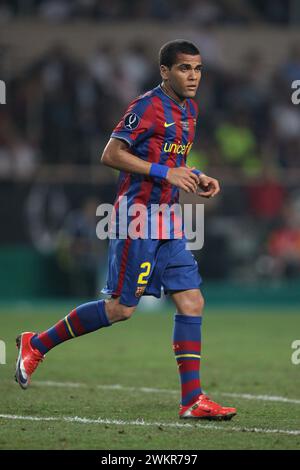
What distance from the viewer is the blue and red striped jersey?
21.9 ft

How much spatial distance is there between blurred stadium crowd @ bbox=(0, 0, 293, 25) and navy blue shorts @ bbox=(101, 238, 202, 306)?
1330 cm

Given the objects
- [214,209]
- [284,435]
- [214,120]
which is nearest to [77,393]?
[284,435]

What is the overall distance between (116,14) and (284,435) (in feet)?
49.2

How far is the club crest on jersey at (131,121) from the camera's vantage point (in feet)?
21.8

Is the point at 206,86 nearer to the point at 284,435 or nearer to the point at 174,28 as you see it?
the point at 174,28

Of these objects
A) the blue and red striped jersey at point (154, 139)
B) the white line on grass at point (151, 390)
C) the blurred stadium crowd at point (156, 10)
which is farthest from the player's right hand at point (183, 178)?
the blurred stadium crowd at point (156, 10)

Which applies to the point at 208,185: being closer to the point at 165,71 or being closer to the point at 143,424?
the point at 165,71

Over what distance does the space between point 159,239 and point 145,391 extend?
1.60m

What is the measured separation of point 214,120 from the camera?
18.4 meters

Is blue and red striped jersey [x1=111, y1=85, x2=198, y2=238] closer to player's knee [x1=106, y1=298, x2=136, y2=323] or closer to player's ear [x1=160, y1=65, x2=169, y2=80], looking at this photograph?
player's ear [x1=160, y1=65, x2=169, y2=80]

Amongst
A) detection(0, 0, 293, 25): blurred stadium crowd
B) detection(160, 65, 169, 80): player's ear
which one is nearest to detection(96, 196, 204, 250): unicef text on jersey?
detection(160, 65, 169, 80): player's ear

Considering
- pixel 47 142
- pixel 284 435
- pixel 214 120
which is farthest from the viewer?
pixel 214 120

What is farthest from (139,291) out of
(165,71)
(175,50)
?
(175,50)

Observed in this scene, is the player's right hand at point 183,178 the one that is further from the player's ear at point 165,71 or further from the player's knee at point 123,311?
the player's knee at point 123,311
